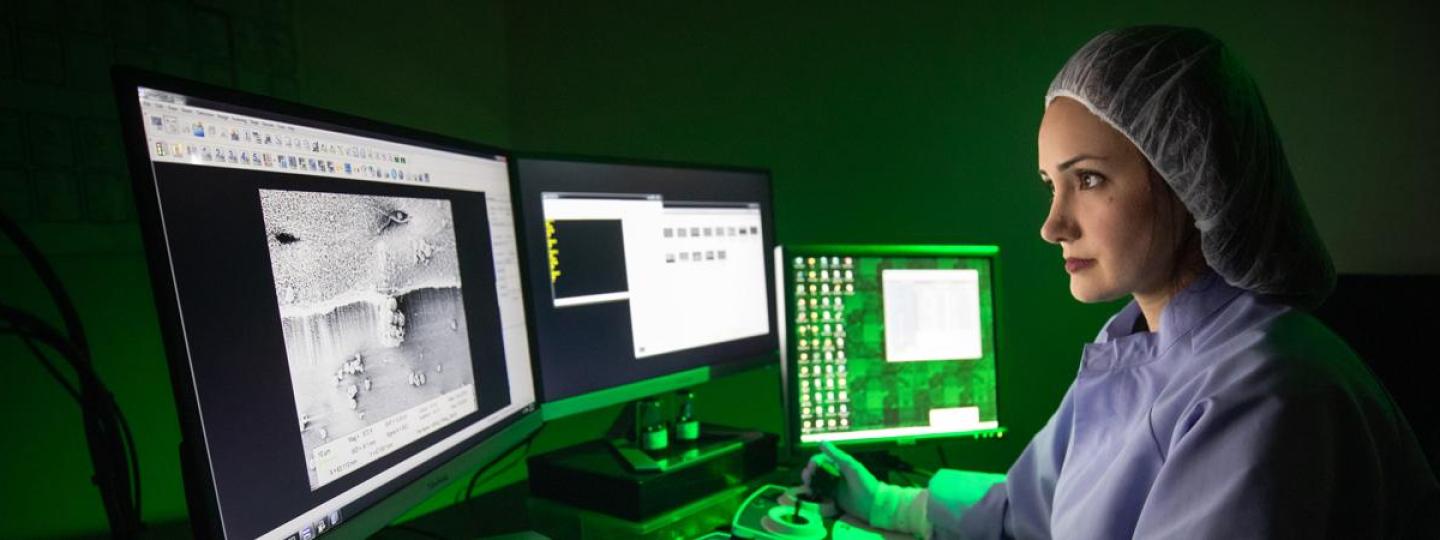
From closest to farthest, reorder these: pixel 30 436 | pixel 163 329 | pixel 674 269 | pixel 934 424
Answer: pixel 163 329 < pixel 30 436 < pixel 674 269 < pixel 934 424

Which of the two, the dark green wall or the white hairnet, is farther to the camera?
the dark green wall

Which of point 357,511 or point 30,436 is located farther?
point 30,436

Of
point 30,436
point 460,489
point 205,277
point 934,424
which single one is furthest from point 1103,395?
point 30,436

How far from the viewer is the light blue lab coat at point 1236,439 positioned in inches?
26.8

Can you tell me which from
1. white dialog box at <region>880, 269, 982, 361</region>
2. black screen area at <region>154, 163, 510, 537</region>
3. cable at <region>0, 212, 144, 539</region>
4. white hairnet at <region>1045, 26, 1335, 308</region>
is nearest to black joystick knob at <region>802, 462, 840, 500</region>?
white dialog box at <region>880, 269, 982, 361</region>

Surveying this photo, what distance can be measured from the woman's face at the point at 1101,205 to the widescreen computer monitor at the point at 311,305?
744mm

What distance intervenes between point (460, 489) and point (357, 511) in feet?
2.37

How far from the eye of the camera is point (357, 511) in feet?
2.35

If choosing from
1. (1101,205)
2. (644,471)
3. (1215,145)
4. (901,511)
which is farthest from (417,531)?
(1215,145)

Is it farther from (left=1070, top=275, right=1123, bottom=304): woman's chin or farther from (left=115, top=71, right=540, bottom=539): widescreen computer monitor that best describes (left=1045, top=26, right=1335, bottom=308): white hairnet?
(left=115, top=71, right=540, bottom=539): widescreen computer monitor

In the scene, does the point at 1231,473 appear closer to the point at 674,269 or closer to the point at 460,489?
the point at 674,269

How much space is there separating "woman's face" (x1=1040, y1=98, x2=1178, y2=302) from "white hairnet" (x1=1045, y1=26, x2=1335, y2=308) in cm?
3

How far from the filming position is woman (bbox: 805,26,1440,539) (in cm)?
69

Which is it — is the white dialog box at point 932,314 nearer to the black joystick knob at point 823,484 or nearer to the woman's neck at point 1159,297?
the black joystick knob at point 823,484
